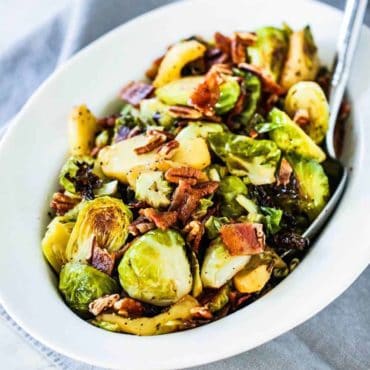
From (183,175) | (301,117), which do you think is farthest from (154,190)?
→ (301,117)

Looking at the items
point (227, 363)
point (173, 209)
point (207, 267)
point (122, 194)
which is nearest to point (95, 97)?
point (122, 194)

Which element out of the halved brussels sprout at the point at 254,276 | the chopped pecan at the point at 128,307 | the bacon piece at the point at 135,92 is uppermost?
the bacon piece at the point at 135,92

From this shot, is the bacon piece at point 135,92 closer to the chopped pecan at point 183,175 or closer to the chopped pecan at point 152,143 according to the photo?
the chopped pecan at point 152,143

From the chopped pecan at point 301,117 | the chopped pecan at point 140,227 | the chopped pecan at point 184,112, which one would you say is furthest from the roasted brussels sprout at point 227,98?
the chopped pecan at point 140,227

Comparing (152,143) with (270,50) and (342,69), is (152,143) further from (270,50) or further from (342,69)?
(342,69)

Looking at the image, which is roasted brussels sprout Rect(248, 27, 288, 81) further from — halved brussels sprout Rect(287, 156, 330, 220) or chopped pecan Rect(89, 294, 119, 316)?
chopped pecan Rect(89, 294, 119, 316)

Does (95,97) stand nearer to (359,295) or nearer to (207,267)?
(207,267)
